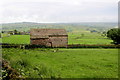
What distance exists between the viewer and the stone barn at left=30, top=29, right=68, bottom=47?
164 ft

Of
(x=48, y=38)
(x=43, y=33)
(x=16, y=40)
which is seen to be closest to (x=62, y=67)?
(x=48, y=38)

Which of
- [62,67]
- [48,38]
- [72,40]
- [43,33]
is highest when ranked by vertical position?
[43,33]

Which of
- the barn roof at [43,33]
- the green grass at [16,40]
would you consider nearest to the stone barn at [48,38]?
the barn roof at [43,33]

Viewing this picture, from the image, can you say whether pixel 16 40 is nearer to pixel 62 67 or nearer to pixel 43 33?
pixel 43 33

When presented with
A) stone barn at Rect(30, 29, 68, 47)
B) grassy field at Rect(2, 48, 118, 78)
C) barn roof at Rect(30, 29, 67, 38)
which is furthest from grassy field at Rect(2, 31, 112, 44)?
grassy field at Rect(2, 48, 118, 78)

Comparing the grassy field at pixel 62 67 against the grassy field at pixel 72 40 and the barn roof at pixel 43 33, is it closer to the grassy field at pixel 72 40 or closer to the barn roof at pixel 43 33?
the barn roof at pixel 43 33

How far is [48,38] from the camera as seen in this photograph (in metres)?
50.9

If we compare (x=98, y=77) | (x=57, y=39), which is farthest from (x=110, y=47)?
(x=98, y=77)

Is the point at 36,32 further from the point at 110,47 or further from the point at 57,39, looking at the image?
the point at 110,47

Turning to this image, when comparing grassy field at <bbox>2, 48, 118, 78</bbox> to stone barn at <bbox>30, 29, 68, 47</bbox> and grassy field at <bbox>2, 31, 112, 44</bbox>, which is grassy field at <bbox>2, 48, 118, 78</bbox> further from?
grassy field at <bbox>2, 31, 112, 44</bbox>

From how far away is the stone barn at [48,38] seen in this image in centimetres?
4984

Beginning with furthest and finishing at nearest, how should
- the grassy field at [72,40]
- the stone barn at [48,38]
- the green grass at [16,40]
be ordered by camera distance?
1. the grassy field at [72,40]
2. the green grass at [16,40]
3. the stone barn at [48,38]

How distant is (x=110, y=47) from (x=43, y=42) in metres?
19.0

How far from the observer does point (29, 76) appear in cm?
1222
